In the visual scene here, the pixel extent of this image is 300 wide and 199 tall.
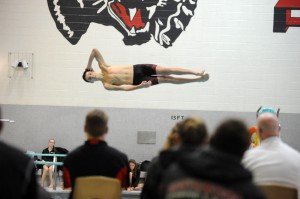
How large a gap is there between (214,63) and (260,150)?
887 cm

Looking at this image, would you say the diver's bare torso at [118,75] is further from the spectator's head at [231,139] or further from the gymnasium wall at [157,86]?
the spectator's head at [231,139]

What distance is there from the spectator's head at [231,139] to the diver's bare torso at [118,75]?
724 centimetres

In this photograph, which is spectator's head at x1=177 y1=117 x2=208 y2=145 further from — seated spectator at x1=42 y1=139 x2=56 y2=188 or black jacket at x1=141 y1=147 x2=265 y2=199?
seated spectator at x1=42 y1=139 x2=56 y2=188

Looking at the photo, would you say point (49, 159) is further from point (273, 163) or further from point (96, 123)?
point (273, 163)

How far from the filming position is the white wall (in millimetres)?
12344

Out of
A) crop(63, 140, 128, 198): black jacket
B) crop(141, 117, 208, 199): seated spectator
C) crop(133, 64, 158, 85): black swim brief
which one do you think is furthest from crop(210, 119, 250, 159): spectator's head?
crop(133, 64, 158, 85): black swim brief

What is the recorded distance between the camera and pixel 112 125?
40.8 ft

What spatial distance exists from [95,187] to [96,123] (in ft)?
1.65

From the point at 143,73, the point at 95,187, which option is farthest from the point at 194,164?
the point at 143,73

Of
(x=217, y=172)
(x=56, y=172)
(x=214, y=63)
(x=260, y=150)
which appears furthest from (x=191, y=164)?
(x=214, y=63)

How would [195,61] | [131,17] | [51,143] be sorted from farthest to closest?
[131,17] → [195,61] → [51,143]

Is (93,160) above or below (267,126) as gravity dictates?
below

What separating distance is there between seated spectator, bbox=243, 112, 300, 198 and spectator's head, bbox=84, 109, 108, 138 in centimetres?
115

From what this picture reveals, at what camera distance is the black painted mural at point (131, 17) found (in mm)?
12406
